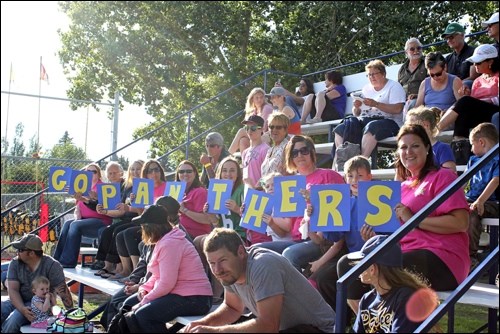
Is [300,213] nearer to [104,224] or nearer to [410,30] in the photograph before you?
[104,224]

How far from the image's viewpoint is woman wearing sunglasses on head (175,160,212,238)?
23.1ft

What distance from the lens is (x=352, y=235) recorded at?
5.00 m

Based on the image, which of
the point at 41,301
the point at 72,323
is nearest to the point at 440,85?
the point at 72,323

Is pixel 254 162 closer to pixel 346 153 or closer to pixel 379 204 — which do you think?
pixel 346 153

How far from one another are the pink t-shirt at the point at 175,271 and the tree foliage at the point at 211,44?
3892mm

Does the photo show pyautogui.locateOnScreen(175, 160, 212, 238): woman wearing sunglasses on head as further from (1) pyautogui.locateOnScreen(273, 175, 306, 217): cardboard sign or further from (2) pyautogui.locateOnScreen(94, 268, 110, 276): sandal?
(1) pyautogui.locateOnScreen(273, 175, 306, 217): cardboard sign

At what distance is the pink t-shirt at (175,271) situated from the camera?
5449mm

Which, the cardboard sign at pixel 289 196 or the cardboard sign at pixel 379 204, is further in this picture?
the cardboard sign at pixel 289 196

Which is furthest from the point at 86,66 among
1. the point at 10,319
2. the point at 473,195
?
the point at 473,195

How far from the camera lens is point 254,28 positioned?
12250mm

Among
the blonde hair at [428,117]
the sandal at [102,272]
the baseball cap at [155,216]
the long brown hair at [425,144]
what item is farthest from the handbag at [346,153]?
the sandal at [102,272]

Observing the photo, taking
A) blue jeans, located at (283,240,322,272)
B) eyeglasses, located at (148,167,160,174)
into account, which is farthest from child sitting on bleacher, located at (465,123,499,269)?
eyeglasses, located at (148,167,160,174)

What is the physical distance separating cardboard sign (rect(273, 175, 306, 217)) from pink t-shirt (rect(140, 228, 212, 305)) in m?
0.76

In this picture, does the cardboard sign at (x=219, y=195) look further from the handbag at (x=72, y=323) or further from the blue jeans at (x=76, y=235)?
the blue jeans at (x=76, y=235)
